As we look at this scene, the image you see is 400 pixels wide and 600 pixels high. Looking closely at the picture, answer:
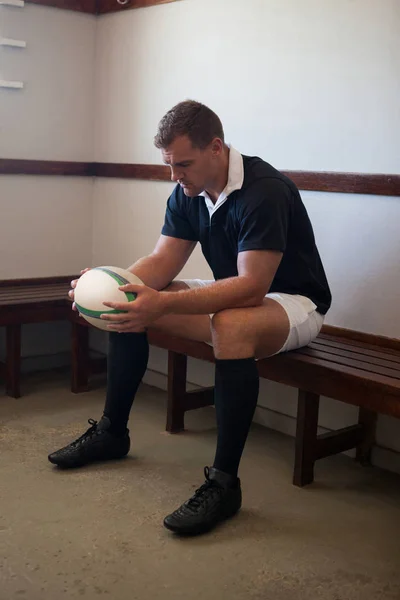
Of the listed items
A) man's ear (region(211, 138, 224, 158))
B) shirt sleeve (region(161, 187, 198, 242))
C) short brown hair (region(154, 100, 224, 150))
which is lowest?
shirt sleeve (region(161, 187, 198, 242))

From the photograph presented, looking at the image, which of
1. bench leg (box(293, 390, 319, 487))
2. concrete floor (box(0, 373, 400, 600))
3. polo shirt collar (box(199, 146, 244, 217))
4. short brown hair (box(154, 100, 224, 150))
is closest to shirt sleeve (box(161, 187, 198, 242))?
polo shirt collar (box(199, 146, 244, 217))

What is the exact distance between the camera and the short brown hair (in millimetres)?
2322

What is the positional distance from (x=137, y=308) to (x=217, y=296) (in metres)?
0.27

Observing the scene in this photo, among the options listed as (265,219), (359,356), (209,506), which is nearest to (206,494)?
(209,506)

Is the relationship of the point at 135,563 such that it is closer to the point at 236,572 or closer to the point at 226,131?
the point at 236,572

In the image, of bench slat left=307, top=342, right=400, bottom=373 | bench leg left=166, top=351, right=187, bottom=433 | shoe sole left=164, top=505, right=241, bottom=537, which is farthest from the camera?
bench leg left=166, top=351, right=187, bottom=433

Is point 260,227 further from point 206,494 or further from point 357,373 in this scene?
point 206,494

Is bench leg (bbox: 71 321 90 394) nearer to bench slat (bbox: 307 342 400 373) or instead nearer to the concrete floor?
the concrete floor

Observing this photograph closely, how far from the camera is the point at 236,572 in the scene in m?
2.00

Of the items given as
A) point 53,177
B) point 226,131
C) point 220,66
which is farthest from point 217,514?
point 53,177

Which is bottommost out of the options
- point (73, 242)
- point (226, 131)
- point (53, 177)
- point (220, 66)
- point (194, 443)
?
point (194, 443)

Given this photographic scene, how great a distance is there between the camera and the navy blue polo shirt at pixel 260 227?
2.35m

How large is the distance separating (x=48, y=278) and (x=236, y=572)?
2.39 m

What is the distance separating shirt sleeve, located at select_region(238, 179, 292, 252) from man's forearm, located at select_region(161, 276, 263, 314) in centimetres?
12
